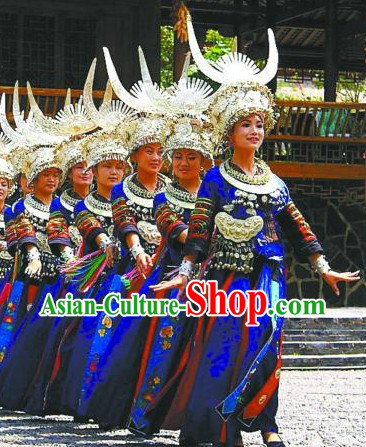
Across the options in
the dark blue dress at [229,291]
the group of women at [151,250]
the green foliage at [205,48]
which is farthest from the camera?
the green foliage at [205,48]

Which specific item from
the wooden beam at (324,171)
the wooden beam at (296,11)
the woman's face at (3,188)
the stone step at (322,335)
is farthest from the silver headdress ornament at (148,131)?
the wooden beam at (296,11)

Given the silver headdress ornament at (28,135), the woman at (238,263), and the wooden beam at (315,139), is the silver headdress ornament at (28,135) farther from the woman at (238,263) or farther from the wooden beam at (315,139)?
the wooden beam at (315,139)

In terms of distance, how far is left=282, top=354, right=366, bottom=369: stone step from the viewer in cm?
1393

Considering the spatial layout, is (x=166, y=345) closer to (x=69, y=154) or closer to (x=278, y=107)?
(x=69, y=154)

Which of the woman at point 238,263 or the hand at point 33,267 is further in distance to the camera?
the hand at point 33,267

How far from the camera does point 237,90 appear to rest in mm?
7699

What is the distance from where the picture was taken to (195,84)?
8703 mm

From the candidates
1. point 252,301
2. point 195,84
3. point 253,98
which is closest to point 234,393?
point 252,301

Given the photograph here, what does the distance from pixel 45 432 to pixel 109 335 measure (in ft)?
2.34

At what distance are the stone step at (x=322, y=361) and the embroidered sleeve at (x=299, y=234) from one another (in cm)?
638

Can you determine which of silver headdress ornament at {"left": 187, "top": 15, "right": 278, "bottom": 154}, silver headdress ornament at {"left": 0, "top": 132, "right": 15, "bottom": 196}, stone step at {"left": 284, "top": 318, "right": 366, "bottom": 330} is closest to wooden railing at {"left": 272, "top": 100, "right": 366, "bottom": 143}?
stone step at {"left": 284, "top": 318, "right": 366, "bottom": 330}

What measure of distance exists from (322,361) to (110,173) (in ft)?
17.0

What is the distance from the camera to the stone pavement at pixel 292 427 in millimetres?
8031

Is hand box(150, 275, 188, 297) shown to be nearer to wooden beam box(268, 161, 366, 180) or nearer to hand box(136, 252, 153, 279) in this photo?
hand box(136, 252, 153, 279)
